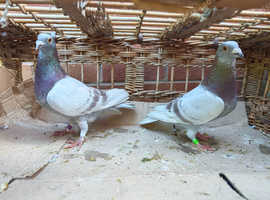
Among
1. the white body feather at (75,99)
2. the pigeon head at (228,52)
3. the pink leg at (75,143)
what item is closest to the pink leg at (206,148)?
the pigeon head at (228,52)

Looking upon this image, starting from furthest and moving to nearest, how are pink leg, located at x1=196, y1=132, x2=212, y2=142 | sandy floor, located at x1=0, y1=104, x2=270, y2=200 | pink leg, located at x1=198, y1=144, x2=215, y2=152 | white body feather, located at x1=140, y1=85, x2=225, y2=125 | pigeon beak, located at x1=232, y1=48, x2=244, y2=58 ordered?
pink leg, located at x1=196, y1=132, x2=212, y2=142 → pink leg, located at x1=198, y1=144, x2=215, y2=152 → white body feather, located at x1=140, y1=85, x2=225, y2=125 → pigeon beak, located at x1=232, y1=48, x2=244, y2=58 → sandy floor, located at x1=0, y1=104, x2=270, y2=200

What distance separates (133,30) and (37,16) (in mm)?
866

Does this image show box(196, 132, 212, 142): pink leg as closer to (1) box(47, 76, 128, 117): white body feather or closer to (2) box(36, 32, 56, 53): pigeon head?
(1) box(47, 76, 128, 117): white body feather

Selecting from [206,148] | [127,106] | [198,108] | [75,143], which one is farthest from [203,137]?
[75,143]

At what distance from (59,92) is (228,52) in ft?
5.12

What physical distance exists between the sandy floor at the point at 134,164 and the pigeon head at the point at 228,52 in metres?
0.87

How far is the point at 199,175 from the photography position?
3.60 ft

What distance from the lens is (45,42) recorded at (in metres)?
1.58

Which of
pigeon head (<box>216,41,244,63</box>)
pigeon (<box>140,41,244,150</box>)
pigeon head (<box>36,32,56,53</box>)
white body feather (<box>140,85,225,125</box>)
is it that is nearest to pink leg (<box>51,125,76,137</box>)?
pigeon head (<box>36,32,56,53</box>)

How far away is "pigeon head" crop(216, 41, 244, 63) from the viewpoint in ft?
4.99

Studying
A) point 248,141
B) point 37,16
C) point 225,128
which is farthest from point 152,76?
point 37,16

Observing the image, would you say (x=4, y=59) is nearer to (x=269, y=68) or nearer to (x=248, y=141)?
(x=248, y=141)

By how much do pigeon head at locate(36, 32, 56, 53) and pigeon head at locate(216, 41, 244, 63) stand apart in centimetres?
156

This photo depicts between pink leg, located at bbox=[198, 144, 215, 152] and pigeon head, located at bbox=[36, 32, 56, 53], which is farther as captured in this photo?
pink leg, located at bbox=[198, 144, 215, 152]
